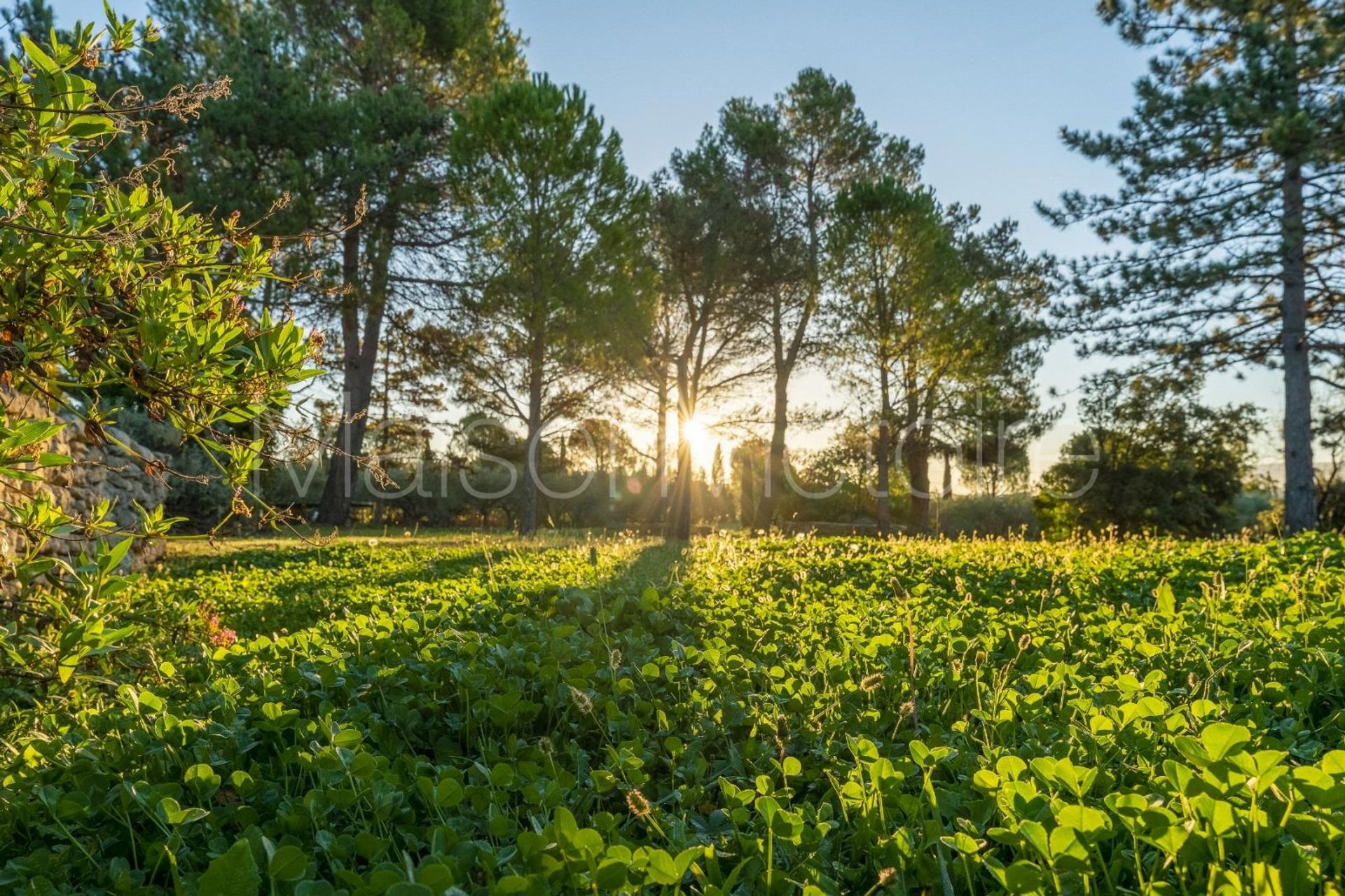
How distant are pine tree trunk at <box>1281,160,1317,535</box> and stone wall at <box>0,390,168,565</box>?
17446 millimetres

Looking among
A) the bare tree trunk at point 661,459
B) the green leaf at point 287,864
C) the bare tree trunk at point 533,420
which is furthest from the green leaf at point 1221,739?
the bare tree trunk at point 661,459

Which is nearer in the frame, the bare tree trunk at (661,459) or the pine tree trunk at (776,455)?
the pine tree trunk at (776,455)

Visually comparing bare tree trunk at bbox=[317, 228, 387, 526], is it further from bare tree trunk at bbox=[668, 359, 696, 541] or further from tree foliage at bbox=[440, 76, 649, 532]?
bare tree trunk at bbox=[668, 359, 696, 541]

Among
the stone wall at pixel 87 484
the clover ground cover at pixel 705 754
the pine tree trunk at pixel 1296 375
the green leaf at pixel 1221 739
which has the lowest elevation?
the clover ground cover at pixel 705 754

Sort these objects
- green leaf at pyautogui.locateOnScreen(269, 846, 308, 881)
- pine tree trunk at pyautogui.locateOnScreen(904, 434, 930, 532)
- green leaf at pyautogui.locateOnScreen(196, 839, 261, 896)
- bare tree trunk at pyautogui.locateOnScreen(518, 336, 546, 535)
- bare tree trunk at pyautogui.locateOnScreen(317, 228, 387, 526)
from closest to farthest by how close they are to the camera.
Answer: green leaf at pyautogui.locateOnScreen(196, 839, 261, 896) → green leaf at pyautogui.locateOnScreen(269, 846, 308, 881) → bare tree trunk at pyautogui.locateOnScreen(518, 336, 546, 535) → bare tree trunk at pyautogui.locateOnScreen(317, 228, 387, 526) → pine tree trunk at pyautogui.locateOnScreen(904, 434, 930, 532)

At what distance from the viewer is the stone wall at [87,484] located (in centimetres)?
500

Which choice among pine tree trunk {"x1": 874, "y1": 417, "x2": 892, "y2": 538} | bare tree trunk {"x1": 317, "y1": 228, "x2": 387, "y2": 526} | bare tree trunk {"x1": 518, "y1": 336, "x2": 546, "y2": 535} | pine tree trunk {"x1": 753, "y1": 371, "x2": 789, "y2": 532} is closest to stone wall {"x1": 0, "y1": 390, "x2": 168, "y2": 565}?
bare tree trunk {"x1": 518, "y1": 336, "x2": 546, "y2": 535}

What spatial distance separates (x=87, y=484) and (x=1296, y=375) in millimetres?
18736

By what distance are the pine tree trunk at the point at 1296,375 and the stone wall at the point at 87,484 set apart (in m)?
17.4

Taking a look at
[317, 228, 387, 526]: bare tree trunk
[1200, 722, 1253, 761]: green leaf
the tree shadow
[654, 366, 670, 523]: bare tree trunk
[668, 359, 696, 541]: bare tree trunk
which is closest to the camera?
[1200, 722, 1253, 761]: green leaf

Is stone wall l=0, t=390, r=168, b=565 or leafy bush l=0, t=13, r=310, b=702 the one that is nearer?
leafy bush l=0, t=13, r=310, b=702

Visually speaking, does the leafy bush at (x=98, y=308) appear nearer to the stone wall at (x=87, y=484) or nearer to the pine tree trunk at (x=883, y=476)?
the stone wall at (x=87, y=484)

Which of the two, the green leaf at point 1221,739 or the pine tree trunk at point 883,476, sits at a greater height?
the pine tree trunk at point 883,476

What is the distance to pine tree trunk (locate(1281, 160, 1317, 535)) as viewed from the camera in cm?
1421
